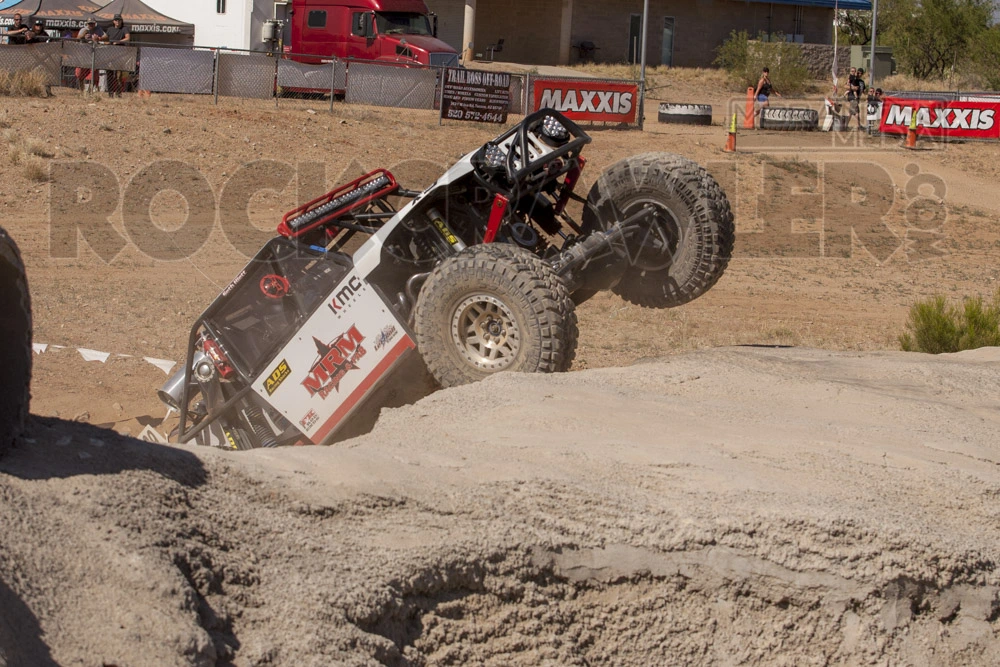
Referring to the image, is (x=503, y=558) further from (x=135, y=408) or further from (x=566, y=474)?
(x=135, y=408)

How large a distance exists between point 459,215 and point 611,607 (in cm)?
438

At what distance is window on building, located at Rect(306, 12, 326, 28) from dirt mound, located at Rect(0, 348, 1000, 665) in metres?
25.6

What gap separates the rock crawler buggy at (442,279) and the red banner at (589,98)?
16847 mm

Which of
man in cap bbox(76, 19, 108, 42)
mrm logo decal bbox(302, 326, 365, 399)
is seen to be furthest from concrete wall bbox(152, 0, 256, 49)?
mrm logo decal bbox(302, 326, 365, 399)

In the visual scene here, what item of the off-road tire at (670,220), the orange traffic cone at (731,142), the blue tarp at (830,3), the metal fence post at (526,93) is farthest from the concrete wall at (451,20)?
the off-road tire at (670,220)

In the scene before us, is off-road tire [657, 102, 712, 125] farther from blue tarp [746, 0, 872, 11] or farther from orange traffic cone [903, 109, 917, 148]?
blue tarp [746, 0, 872, 11]

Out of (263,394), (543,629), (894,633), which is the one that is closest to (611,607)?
(543,629)

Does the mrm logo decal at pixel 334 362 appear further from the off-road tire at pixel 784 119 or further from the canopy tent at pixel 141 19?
the canopy tent at pixel 141 19

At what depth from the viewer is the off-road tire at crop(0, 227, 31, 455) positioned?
11.1 ft

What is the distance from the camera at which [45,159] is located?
18031 millimetres

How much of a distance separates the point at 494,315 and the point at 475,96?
17268mm

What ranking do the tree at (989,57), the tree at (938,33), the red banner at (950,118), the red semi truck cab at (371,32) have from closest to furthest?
the red semi truck cab at (371,32)
the red banner at (950,118)
the tree at (989,57)
the tree at (938,33)

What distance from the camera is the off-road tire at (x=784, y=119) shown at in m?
28.8

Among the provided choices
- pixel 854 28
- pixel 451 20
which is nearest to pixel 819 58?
pixel 854 28
